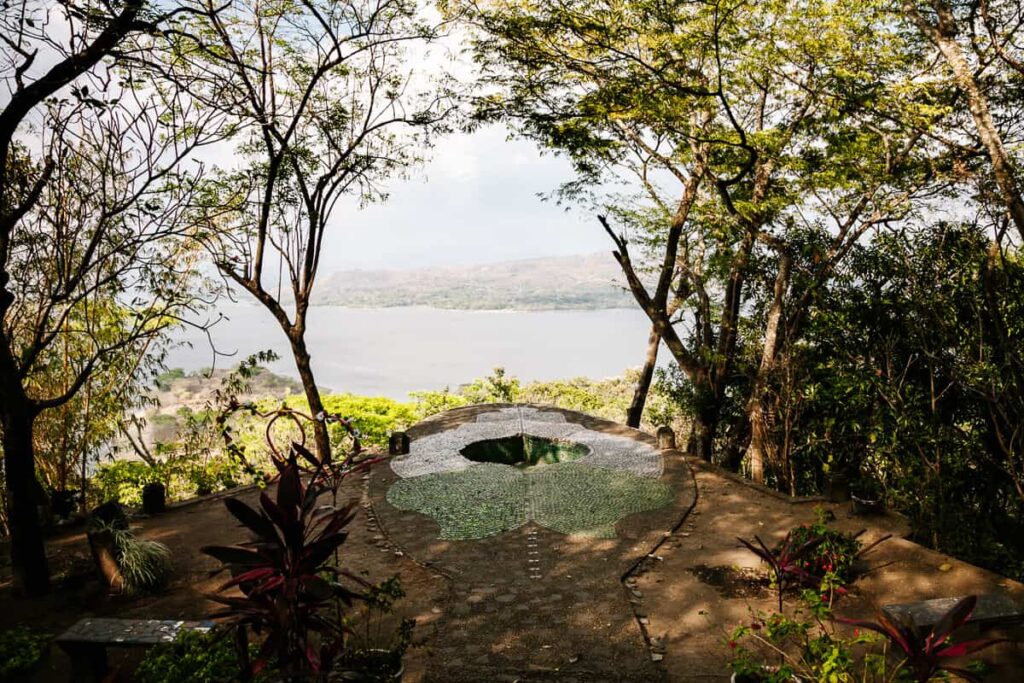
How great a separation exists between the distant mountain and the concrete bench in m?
22.4

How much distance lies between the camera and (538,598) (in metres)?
4.66

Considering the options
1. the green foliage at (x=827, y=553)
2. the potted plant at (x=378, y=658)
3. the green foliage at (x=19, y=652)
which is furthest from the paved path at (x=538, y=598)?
the green foliage at (x=19, y=652)

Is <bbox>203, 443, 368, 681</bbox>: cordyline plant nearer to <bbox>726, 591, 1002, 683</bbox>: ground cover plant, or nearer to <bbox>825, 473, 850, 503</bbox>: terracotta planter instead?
<bbox>726, 591, 1002, 683</bbox>: ground cover plant

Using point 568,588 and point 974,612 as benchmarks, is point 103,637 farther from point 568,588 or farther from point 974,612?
point 974,612

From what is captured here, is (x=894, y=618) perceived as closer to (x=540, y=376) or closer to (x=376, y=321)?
(x=540, y=376)

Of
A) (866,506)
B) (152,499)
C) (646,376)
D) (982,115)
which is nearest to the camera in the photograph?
(982,115)

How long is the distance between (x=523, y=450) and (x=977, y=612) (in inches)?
232

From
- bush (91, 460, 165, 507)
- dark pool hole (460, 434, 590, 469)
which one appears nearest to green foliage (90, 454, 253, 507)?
bush (91, 460, 165, 507)

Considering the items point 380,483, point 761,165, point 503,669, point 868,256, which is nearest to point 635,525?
point 503,669

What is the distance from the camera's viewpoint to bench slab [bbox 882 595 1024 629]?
3.38 m

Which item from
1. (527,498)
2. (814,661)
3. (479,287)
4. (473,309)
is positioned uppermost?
(479,287)

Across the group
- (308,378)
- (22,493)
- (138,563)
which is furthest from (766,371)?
(22,493)

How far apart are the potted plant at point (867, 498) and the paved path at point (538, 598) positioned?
158 centimetres

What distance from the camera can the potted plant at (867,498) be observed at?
577 centimetres
